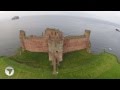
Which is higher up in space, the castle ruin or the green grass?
the castle ruin

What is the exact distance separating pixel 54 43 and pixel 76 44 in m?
2.79

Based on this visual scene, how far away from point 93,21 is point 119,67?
4050mm

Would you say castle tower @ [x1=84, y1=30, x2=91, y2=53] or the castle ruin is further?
castle tower @ [x1=84, y1=30, x2=91, y2=53]

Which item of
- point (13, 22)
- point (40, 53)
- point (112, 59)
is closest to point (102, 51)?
point (112, 59)

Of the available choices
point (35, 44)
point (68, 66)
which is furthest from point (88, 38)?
point (35, 44)

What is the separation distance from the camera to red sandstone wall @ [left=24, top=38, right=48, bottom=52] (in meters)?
21.9

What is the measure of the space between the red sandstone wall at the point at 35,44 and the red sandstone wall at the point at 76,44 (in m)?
1.83

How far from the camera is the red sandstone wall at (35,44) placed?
21.9 metres

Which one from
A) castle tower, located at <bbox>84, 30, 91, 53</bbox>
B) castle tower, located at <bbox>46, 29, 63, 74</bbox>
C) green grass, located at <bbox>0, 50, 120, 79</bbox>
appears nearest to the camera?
green grass, located at <bbox>0, 50, 120, 79</bbox>

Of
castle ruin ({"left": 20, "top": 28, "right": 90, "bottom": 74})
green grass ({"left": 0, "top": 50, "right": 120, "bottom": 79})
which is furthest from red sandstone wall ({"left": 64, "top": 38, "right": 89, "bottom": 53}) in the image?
green grass ({"left": 0, "top": 50, "right": 120, "bottom": 79})

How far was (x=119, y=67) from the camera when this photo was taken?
21.7 meters

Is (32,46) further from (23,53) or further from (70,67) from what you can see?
(70,67)

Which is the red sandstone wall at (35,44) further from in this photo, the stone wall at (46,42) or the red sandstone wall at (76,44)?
the red sandstone wall at (76,44)

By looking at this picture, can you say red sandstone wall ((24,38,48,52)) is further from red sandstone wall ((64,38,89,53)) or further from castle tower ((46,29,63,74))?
red sandstone wall ((64,38,89,53))
